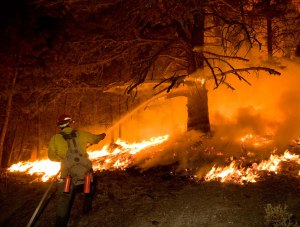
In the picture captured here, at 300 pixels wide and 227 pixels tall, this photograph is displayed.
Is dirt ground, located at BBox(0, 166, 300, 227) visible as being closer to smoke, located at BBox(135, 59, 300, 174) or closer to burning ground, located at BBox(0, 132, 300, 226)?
burning ground, located at BBox(0, 132, 300, 226)

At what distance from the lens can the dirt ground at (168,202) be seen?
6449 mm

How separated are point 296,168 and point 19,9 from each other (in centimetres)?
1490

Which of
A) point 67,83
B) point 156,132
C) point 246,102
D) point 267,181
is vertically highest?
point 67,83

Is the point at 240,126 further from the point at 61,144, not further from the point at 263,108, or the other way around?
the point at 61,144

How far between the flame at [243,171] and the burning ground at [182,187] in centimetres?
3

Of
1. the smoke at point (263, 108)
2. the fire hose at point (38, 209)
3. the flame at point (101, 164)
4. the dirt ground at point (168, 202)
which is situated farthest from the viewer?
the smoke at point (263, 108)

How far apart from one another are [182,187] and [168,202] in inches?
38.9

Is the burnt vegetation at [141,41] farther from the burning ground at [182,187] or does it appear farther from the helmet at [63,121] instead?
Answer: the helmet at [63,121]

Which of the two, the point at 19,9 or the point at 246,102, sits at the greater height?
the point at 19,9

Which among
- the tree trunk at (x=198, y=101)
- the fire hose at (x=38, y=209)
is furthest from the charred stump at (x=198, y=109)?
the fire hose at (x=38, y=209)

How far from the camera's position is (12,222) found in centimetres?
Result: 768

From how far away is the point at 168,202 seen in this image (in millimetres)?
7316

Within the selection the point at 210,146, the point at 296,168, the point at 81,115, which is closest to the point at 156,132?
the point at 81,115

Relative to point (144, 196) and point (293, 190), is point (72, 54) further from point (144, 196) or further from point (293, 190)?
point (293, 190)
